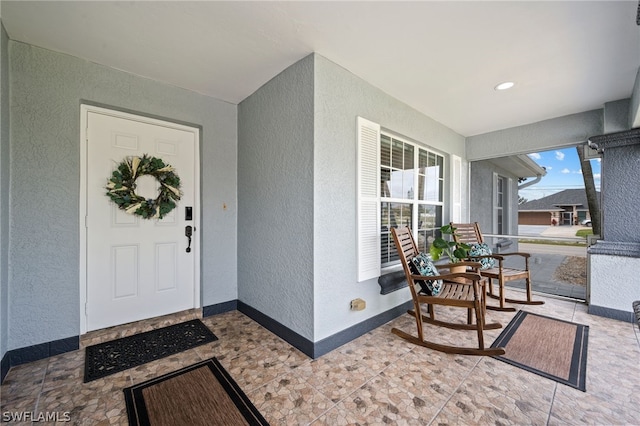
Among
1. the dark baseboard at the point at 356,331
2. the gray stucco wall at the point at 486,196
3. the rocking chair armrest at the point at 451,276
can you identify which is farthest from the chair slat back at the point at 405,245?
the gray stucco wall at the point at 486,196

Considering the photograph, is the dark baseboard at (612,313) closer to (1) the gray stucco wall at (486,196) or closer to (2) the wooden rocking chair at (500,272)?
(2) the wooden rocking chair at (500,272)

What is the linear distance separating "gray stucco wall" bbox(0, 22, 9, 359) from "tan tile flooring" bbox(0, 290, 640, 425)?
44cm

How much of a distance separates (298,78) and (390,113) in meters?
1.16

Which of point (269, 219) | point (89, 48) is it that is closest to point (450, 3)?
point (269, 219)

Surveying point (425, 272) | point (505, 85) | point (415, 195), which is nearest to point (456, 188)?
point (415, 195)

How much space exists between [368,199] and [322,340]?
4.40ft

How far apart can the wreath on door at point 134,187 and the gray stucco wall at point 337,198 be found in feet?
5.43

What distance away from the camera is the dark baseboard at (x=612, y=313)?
9.23 ft

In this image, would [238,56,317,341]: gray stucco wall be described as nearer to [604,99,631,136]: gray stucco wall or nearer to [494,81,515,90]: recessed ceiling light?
[494,81,515,90]: recessed ceiling light

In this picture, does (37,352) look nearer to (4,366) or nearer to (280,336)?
(4,366)

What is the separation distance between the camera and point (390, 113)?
2.89 m

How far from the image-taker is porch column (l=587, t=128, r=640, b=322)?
2.85m

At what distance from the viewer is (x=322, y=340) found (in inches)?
84.8

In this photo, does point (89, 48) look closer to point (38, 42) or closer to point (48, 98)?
point (38, 42)
